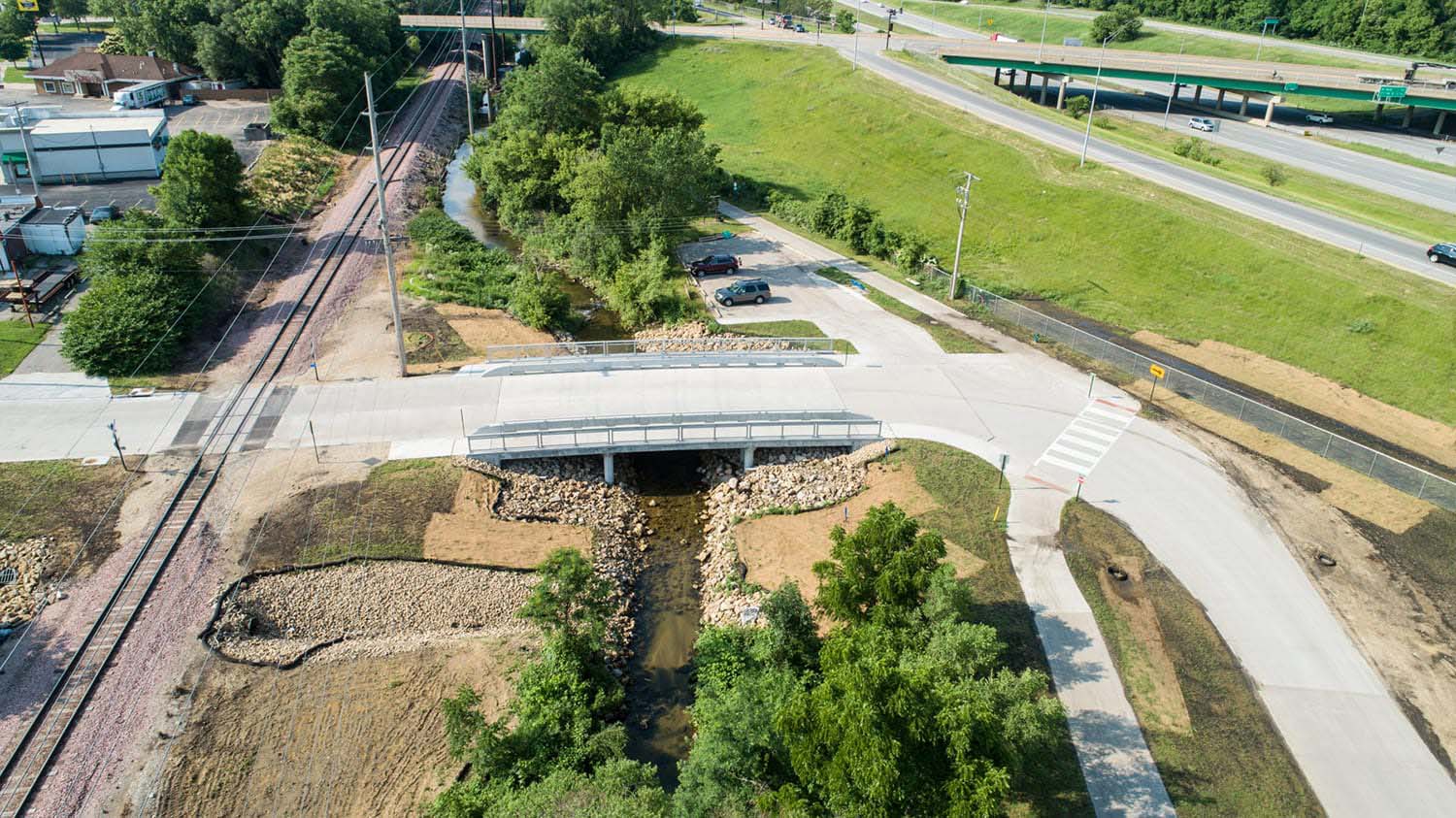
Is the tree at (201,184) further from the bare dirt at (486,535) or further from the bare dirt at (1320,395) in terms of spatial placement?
the bare dirt at (1320,395)

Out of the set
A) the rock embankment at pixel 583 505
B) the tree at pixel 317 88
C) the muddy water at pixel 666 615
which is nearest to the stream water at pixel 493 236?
the tree at pixel 317 88

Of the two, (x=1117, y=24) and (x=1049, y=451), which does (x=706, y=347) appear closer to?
(x=1049, y=451)

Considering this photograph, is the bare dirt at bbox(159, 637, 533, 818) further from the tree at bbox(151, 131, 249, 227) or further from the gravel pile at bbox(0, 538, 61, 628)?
the tree at bbox(151, 131, 249, 227)

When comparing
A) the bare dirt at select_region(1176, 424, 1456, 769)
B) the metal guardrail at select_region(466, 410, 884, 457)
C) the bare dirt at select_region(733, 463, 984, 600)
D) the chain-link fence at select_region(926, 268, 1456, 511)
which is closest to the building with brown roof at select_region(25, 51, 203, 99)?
the metal guardrail at select_region(466, 410, 884, 457)

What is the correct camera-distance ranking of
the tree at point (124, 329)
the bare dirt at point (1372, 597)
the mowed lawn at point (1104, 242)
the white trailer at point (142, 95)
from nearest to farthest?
the bare dirt at point (1372, 597), the tree at point (124, 329), the mowed lawn at point (1104, 242), the white trailer at point (142, 95)

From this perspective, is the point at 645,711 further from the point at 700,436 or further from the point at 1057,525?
the point at 1057,525

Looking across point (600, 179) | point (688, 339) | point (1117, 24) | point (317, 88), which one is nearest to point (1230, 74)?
point (1117, 24)
